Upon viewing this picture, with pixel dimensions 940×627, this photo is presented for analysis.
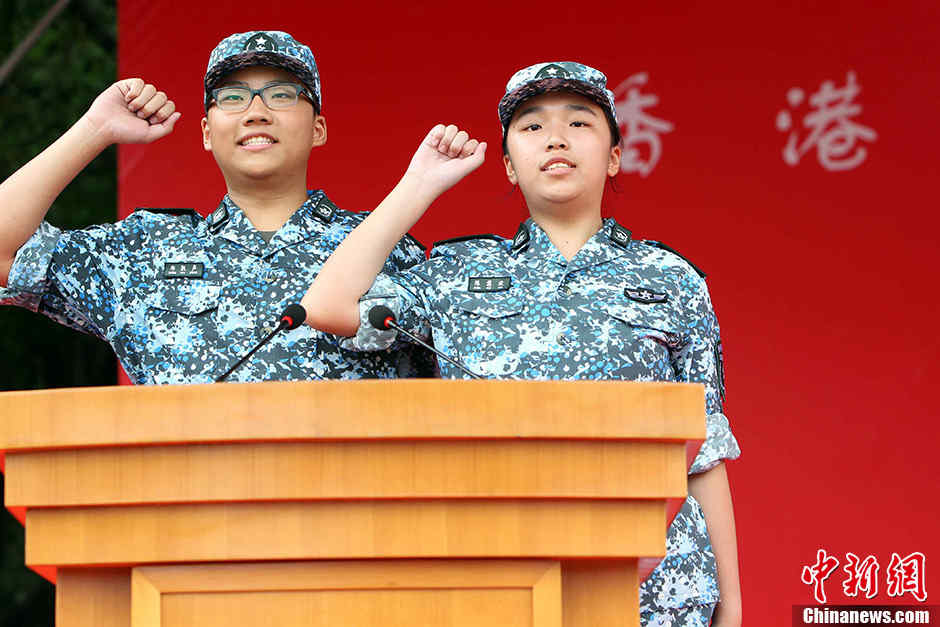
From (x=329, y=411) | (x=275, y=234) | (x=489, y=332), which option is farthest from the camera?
(x=275, y=234)

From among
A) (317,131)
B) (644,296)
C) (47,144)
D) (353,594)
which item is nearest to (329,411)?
(353,594)

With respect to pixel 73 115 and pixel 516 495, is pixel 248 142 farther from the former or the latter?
pixel 73 115

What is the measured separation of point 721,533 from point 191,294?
0.94 meters

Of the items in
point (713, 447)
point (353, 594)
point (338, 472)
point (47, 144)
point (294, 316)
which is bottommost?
point (353, 594)

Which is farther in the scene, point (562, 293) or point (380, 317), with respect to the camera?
point (562, 293)

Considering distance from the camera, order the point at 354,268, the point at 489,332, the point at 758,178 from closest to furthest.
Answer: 1. the point at 354,268
2. the point at 489,332
3. the point at 758,178

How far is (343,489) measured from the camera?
4.54 ft

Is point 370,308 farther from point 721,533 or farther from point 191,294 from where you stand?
point 721,533

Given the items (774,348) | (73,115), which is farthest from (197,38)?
(73,115)

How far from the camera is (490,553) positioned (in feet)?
4.58

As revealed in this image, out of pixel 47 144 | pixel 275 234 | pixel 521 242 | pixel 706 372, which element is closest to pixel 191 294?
pixel 275 234

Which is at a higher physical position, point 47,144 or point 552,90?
point 47,144

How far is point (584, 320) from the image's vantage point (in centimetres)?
219

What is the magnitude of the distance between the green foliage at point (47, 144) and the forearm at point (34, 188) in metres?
4.67
